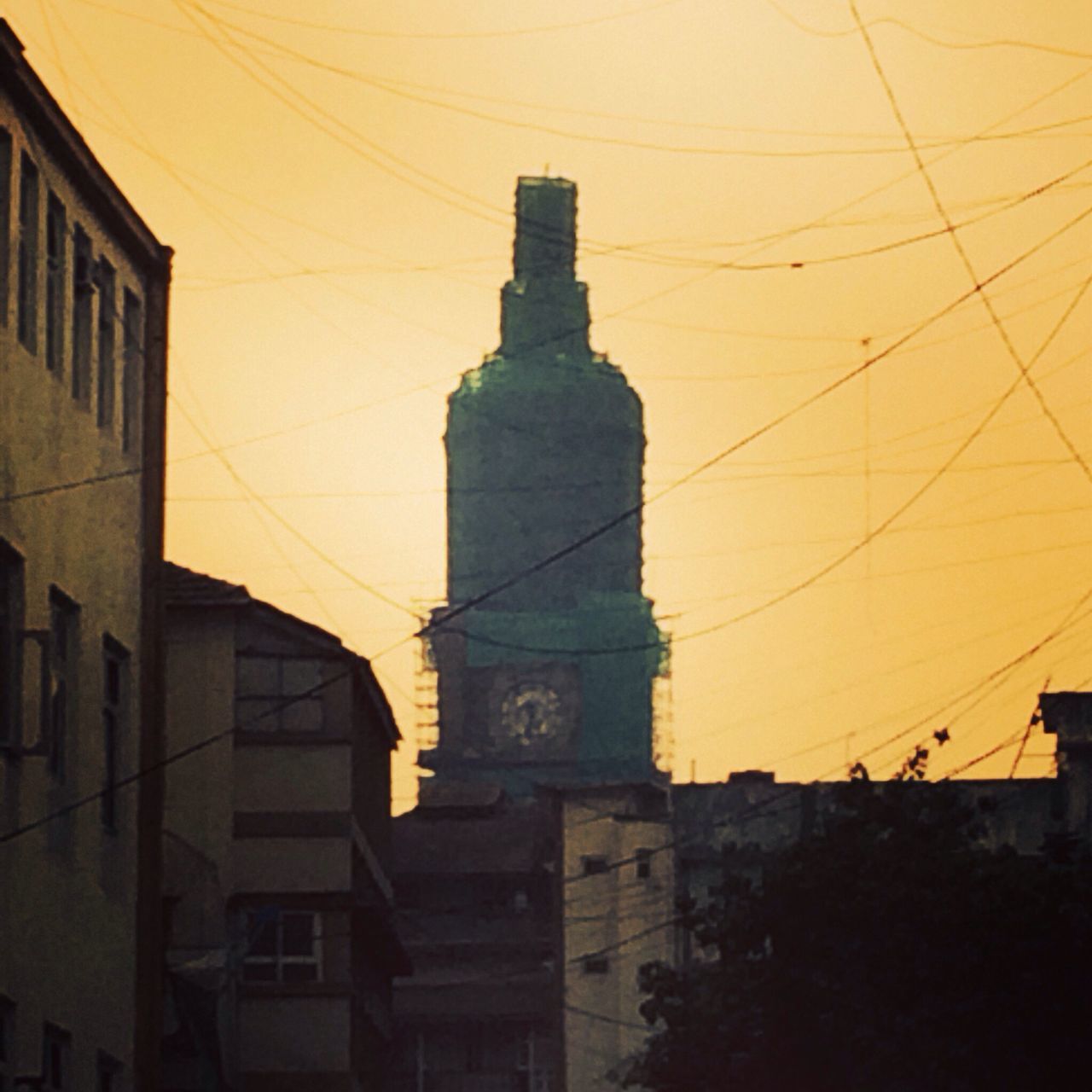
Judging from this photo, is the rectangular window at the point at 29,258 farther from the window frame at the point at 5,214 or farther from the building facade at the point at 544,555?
the building facade at the point at 544,555

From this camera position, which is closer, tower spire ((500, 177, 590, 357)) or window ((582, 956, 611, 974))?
window ((582, 956, 611, 974))

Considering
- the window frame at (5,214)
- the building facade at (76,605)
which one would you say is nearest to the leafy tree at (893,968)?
the building facade at (76,605)

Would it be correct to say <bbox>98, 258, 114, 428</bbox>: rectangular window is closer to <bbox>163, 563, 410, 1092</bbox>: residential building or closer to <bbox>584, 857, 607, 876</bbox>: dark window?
<bbox>163, 563, 410, 1092</bbox>: residential building

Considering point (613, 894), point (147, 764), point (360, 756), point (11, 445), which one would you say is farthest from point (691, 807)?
point (11, 445)

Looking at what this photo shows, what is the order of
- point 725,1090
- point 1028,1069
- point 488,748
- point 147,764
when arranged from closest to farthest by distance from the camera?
1. point 147,764
2. point 1028,1069
3. point 725,1090
4. point 488,748

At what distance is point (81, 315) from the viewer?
2734cm

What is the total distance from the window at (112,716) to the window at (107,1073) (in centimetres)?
200

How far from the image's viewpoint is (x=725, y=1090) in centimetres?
4250

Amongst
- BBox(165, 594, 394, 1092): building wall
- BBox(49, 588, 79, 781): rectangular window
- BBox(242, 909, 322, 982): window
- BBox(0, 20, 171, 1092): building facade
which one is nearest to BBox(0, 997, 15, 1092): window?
BBox(0, 20, 171, 1092): building facade

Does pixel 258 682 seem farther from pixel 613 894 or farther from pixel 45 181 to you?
pixel 613 894

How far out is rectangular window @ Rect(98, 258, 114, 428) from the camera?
92.5 feet

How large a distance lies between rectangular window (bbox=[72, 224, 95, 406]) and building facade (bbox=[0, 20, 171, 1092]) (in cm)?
2

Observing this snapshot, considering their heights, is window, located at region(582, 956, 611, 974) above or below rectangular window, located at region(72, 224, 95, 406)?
below

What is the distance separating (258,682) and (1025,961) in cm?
1240
